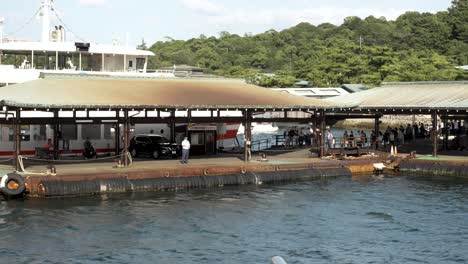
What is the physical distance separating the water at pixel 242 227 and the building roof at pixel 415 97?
9.63m

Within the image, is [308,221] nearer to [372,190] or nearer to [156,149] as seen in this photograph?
[372,190]

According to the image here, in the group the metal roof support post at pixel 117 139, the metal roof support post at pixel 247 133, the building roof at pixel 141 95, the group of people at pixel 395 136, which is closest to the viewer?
the building roof at pixel 141 95

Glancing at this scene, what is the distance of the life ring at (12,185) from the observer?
32.9m

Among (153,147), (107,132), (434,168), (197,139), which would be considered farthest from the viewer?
(197,139)

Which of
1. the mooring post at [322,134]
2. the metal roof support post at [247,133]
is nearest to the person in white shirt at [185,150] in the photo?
the metal roof support post at [247,133]

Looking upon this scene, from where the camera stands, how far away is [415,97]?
165ft

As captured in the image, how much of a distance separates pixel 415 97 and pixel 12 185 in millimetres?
29503

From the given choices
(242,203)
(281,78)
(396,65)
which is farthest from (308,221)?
(281,78)

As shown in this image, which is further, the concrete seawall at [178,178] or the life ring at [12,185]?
the concrete seawall at [178,178]

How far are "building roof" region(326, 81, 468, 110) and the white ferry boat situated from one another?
1040 cm

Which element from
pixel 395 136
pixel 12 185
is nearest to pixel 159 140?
pixel 12 185

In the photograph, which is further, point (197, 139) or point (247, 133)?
point (197, 139)

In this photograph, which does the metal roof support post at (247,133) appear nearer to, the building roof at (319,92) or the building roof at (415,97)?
the building roof at (415,97)

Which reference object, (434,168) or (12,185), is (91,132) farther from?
(434,168)
